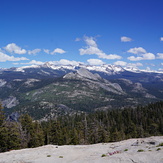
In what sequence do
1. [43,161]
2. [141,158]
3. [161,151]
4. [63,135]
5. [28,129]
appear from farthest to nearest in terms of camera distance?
[63,135], [28,129], [43,161], [161,151], [141,158]

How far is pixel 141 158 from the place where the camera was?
27406mm

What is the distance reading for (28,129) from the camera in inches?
2972

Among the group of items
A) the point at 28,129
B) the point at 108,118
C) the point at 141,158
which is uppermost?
the point at 141,158

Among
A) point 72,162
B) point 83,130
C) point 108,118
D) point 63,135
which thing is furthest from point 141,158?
point 108,118

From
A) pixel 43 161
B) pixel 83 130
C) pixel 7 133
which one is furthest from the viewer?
pixel 83 130

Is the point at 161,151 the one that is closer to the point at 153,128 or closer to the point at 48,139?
the point at 48,139

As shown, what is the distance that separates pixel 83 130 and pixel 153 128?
225ft

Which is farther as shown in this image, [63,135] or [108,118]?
[108,118]

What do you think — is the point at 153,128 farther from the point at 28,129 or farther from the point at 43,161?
the point at 43,161

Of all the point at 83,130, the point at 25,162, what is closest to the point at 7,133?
the point at 25,162

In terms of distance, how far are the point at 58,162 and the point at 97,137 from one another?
205 feet

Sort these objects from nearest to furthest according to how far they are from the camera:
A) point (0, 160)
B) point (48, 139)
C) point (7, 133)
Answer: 1. point (0, 160)
2. point (7, 133)
3. point (48, 139)

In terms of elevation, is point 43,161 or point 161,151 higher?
point 161,151

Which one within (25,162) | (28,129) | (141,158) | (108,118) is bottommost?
(108,118)
